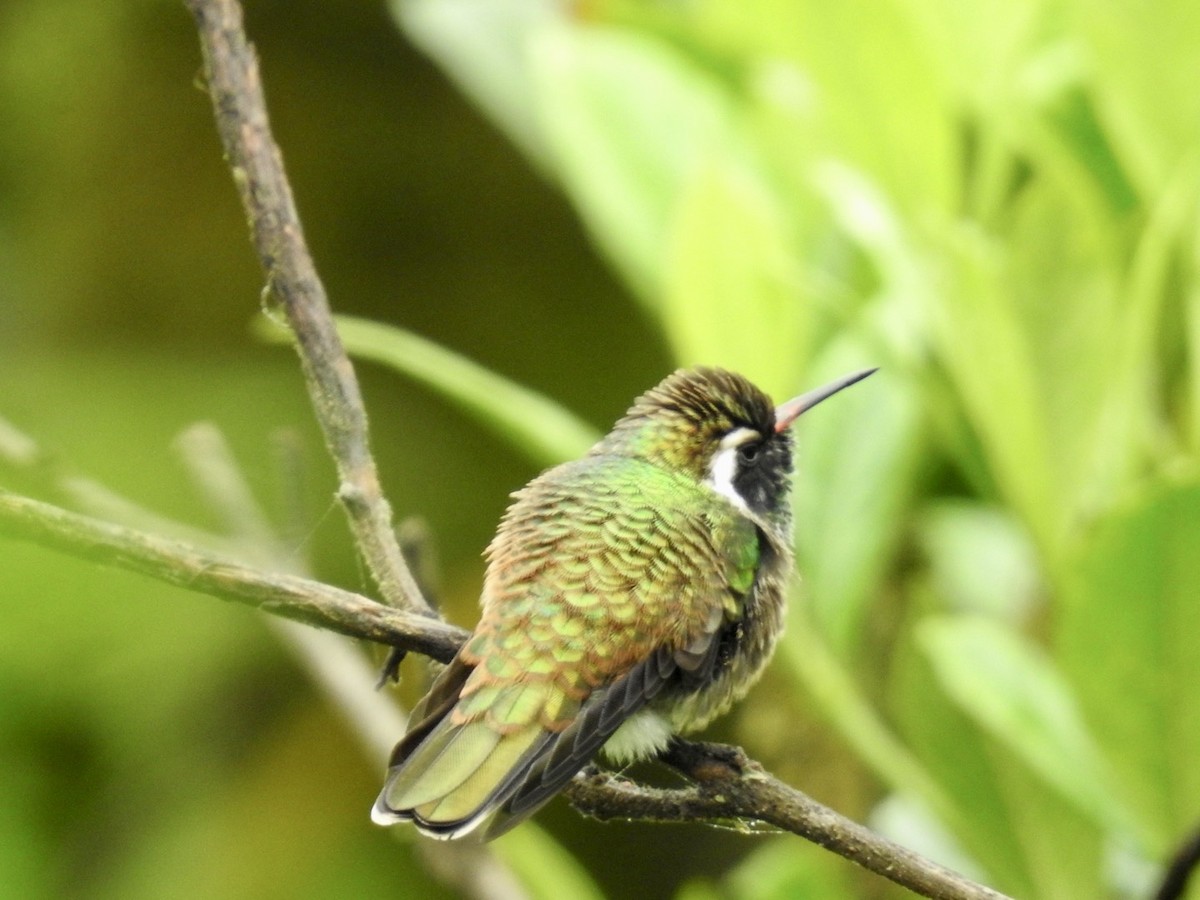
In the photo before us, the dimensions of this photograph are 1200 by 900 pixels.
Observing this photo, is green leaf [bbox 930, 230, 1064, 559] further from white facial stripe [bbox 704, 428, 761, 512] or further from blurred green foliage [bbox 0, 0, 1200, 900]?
white facial stripe [bbox 704, 428, 761, 512]

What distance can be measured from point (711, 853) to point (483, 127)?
183 cm

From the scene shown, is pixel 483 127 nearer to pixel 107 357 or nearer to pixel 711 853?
pixel 107 357

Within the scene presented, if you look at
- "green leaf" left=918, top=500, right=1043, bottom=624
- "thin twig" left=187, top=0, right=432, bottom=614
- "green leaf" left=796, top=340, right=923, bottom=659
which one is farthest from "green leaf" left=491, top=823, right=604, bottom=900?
"green leaf" left=918, top=500, right=1043, bottom=624

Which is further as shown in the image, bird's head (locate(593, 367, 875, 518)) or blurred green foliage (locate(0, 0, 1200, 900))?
blurred green foliage (locate(0, 0, 1200, 900))

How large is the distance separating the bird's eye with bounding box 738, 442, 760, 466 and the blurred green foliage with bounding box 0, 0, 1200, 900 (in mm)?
245

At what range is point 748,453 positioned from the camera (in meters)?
1.54

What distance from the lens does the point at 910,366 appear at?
73.9 inches

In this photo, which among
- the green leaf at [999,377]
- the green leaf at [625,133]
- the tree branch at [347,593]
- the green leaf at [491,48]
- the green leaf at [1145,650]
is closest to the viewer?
the tree branch at [347,593]

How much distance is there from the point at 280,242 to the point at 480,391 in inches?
21.8

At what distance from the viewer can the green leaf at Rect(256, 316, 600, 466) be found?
1525 millimetres

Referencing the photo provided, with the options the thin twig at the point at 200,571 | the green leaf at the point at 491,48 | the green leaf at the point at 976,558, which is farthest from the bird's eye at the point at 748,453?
the green leaf at the point at 491,48

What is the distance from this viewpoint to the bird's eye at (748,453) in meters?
1.53

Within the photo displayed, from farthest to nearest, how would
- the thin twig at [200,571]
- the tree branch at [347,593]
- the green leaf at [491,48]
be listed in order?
1. the green leaf at [491,48]
2. the tree branch at [347,593]
3. the thin twig at [200,571]

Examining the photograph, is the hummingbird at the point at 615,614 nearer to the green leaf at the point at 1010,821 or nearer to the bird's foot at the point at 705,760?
the bird's foot at the point at 705,760
